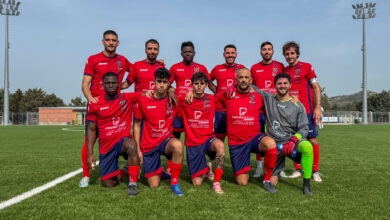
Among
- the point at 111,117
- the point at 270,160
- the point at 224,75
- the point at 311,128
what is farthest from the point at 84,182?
the point at 311,128

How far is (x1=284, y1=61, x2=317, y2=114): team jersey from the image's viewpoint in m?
4.95

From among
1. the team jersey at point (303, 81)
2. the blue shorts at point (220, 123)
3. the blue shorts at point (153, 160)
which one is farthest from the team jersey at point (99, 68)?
the team jersey at point (303, 81)

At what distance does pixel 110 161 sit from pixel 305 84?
346cm

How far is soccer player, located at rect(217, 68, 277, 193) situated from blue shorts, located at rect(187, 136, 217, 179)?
1.16 ft

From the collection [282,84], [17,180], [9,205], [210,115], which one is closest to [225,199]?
[210,115]

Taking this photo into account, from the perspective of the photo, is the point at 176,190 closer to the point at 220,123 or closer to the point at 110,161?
the point at 110,161

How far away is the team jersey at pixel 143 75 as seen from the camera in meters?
5.00

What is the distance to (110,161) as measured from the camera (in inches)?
171

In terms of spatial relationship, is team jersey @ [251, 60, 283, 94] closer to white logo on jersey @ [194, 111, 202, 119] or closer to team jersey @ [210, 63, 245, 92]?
team jersey @ [210, 63, 245, 92]

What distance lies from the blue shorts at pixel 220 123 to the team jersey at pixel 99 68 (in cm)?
181

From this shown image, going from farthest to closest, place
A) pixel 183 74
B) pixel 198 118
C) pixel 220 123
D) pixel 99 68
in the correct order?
pixel 183 74 < pixel 220 123 < pixel 99 68 < pixel 198 118

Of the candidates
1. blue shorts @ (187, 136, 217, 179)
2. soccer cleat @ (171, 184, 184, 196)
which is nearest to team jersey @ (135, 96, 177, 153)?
blue shorts @ (187, 136, 217, 179)

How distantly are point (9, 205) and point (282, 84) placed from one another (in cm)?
379

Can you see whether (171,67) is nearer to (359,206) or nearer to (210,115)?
(210,115)
